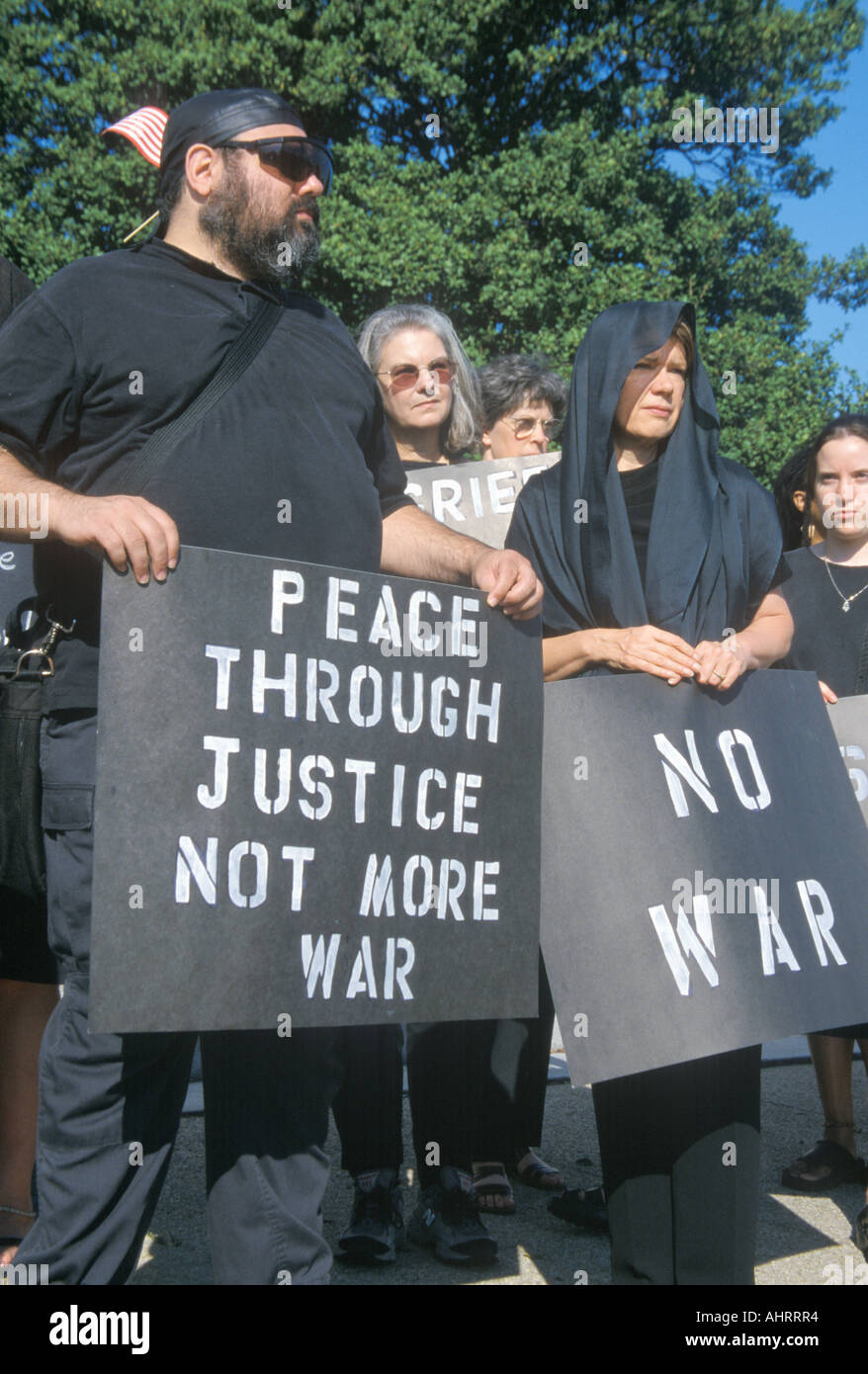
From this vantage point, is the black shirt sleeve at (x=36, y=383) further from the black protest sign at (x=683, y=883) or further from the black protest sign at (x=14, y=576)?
the black protest sign at (x=683, y=883)

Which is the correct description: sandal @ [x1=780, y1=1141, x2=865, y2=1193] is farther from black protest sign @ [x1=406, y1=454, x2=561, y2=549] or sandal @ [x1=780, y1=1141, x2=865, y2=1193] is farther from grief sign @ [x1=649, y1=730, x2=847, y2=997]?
black protest sign @ [x1=406, y1=454, x2=561, y2=549]

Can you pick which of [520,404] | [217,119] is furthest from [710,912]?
[520,404]

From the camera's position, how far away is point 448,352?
13.7 ft

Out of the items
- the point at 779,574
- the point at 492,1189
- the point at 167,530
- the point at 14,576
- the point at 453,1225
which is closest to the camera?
the point at 167,530

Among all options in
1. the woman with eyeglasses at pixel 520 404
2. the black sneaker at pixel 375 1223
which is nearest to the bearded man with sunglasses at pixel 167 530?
the black sneaker at pixel 375 1223

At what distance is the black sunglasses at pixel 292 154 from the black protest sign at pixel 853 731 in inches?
70.7

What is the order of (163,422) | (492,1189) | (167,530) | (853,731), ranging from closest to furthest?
(167,530)
(163,422)
(853,731)
(492,1189)

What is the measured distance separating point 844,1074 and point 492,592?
7.46 ft

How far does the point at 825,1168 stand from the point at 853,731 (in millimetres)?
1331

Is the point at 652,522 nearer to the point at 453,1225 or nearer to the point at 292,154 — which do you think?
the point at 292,154

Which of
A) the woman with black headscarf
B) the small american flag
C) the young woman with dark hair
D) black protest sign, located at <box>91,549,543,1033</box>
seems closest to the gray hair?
the young woman with dark hair

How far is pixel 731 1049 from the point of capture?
2.31 meters

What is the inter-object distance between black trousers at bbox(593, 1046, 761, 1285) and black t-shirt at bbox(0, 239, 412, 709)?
1124 millimetres
